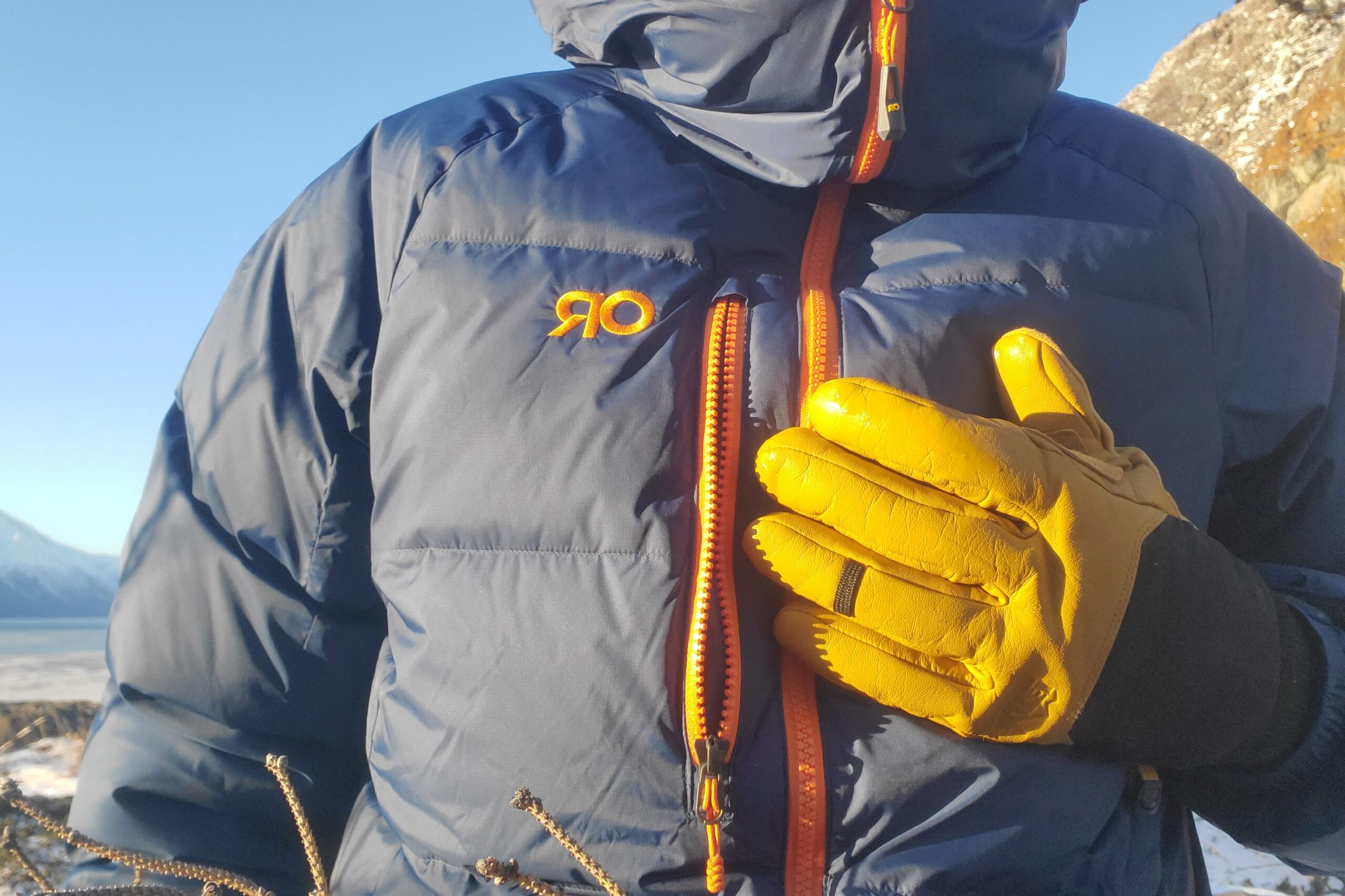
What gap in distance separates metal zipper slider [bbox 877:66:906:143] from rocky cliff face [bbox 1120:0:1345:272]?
7327 millimetres

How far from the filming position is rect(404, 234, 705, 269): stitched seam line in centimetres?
116

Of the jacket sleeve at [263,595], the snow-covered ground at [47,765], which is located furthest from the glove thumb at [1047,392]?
the snow-covered ground at [47,765]

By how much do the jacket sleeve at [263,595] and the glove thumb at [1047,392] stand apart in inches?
33.8

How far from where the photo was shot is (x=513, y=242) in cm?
119

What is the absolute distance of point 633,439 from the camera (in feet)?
3.43

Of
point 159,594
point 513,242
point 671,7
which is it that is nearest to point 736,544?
point 513,242

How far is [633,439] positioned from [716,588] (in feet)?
0.65

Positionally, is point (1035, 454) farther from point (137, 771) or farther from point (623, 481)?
point (137, 771)

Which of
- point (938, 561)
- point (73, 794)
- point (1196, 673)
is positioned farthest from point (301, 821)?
point (73, 794)

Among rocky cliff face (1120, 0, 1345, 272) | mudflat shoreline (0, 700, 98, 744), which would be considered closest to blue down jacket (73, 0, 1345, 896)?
mudflat shoreline (0, 700, 98, 744)

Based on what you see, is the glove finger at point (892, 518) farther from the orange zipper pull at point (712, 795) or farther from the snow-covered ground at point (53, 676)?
the snow-covered ground at point (53, 676)

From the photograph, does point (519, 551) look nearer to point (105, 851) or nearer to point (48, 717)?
point (105, 851)

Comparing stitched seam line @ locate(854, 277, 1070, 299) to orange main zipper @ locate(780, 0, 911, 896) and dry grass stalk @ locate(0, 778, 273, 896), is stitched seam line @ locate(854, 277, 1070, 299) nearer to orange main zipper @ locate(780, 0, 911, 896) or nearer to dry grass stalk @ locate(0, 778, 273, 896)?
orange main zipper @ locate(780, 0, 911, 896)

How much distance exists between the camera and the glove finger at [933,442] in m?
0.98
